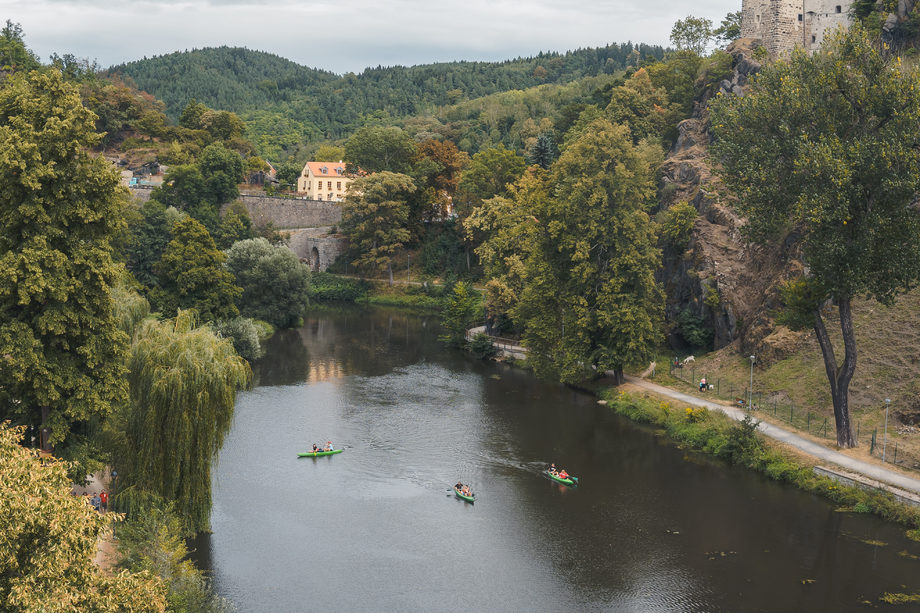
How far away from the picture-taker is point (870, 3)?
181 feet

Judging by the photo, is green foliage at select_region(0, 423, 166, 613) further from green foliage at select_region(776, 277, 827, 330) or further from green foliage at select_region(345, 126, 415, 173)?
green foliage at select_region(345, 126, 415, 173)

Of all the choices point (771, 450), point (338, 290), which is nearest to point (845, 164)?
point (771, 450)

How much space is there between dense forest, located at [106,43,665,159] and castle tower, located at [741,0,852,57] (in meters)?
90.7

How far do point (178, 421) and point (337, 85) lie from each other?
168 m

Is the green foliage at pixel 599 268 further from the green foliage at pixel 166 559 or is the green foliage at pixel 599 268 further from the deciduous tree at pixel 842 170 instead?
the green foliage at pixel 166 559

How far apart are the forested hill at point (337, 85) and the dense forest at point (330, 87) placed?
0.20 meters

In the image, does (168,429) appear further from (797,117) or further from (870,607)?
(797,117)

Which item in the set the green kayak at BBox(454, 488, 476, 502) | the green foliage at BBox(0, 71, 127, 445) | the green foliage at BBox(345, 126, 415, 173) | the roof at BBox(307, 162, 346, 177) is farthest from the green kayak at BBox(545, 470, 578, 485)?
the roof at BBox(307, 162, 346, 177)

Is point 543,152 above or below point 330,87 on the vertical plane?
below

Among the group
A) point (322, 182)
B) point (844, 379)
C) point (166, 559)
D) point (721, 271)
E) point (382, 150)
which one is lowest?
point (166, 559)

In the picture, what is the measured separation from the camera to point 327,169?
102 m

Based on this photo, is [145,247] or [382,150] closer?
[145,247]

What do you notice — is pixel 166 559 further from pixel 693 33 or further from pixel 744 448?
pixel 693 33

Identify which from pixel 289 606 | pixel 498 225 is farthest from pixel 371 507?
pixel 498 225
